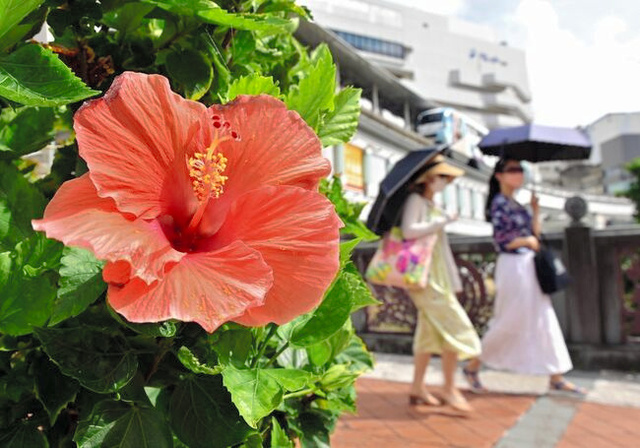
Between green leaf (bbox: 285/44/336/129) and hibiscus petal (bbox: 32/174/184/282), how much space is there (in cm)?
26

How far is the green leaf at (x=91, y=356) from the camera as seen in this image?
57 cm

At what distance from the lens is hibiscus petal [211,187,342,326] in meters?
0.50

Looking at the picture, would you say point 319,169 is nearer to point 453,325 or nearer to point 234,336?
point 234,336

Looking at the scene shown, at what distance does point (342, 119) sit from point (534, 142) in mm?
5472

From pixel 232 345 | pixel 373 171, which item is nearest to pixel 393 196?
pixel 232 345

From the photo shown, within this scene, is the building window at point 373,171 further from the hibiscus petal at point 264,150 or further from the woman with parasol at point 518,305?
the hibiscus petal at point 264,150

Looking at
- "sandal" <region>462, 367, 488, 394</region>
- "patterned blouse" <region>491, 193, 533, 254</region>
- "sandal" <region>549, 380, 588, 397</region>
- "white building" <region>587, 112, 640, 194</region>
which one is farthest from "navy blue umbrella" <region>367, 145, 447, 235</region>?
"white building" <region>587, 112, 640, 194</region>

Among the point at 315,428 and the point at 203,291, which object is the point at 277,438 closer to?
the point at 315,428

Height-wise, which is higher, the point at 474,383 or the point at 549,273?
the point at 549,273

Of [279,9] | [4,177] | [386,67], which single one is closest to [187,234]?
[4,177]

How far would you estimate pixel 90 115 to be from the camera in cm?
50

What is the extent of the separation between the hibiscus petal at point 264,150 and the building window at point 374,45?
6164 centimetres

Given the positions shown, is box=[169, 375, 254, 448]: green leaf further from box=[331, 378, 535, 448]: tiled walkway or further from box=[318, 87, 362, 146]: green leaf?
box=[331, 378, 535, 448]: tiled walkway

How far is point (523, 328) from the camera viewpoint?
199 inches
